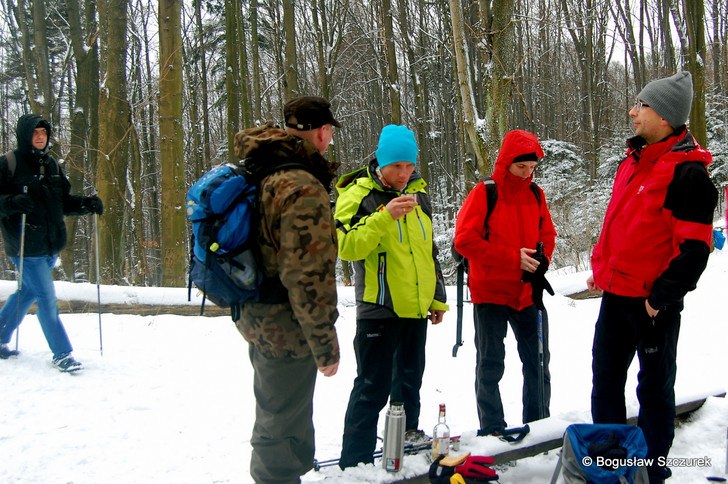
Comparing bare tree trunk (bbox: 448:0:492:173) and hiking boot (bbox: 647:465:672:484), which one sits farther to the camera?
bare tree trunk (bbox: 448:0:492:173)

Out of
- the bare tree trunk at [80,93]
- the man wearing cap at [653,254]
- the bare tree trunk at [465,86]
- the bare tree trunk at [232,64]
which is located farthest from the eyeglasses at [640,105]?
the bare tree trunk at [80,93]

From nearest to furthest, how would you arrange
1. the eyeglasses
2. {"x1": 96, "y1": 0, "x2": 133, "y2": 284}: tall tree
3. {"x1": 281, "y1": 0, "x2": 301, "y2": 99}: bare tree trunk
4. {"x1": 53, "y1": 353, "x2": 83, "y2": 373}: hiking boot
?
the eyeglasses, {"x1": 53, "y1": 353, "x2": 83, "y2": 373}: hiking boot, {"x1": 96, "y1": 0, "x2": 133, "y2": 284}: tall tree, {"x1": 281, "y1": 0, "x2": 301, "y2": 99}: bare tree trunk

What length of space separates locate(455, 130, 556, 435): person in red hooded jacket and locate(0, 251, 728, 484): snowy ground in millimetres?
354

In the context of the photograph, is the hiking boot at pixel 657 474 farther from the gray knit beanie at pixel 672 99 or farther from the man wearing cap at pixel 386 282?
the gray knit beanie at pixel 672 99

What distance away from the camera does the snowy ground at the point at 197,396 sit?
3.24m

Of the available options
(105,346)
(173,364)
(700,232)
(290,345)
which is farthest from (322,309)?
(105,346)

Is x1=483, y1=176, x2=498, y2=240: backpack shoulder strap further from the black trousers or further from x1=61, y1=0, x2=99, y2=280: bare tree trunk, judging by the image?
x1=61, y1=0, x2=99, y2=280: bare tree trunk

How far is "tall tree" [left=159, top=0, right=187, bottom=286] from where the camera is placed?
7.86 meters

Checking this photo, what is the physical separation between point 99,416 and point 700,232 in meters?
4.11

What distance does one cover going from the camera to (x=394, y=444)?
109 inches

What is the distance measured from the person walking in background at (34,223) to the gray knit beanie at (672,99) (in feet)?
15.4

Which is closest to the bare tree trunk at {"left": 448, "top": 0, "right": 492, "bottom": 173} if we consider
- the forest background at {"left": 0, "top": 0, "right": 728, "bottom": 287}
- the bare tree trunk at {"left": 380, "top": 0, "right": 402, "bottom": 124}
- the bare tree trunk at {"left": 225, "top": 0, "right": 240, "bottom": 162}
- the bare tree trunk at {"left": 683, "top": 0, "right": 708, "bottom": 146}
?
the forest background at {"left": 0, "top": 0, "right": 728, "bottom": 287}

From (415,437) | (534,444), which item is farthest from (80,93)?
(534,444)

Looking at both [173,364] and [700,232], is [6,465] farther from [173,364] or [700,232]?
[700,232]
